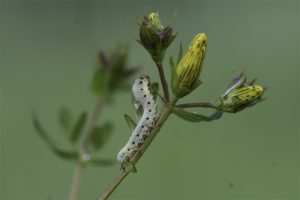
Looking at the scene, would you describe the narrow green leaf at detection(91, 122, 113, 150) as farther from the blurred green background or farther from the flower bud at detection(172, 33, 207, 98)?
the flower bud at detection(172, 33, 207, 98)

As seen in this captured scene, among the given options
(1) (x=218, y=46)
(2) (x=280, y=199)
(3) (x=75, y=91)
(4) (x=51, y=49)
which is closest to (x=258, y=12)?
(1) (x=218, y=46)

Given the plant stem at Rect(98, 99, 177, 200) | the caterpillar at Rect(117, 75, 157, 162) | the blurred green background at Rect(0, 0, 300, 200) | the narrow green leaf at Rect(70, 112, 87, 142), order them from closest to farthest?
1. the plant stem at Rect(98, 99, 177, 200)
2. the caterpillar at Rect(117, 75, 157, 162)
3. the narrow green leaf at Rect(70, 112, 87, 142)
4. the blurred green background at Rect(0, 0, 300, 200)

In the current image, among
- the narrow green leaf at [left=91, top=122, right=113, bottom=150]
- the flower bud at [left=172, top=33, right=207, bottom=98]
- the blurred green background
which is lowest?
the blurred green background

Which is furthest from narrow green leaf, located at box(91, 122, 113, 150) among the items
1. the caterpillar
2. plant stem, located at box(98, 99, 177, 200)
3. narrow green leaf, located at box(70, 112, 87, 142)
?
plant stem, located at box(98, 99, 177, 200)

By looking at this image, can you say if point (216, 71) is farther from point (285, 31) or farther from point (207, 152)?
point (285, 31)

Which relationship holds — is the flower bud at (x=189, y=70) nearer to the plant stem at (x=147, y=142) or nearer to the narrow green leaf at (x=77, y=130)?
the plant stem at (x=147, y=142)

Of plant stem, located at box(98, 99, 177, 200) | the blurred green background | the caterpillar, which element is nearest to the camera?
plant stem, located at box(98, 99, 177, 200)

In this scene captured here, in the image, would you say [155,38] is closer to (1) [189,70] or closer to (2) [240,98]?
(1) [189,70]
